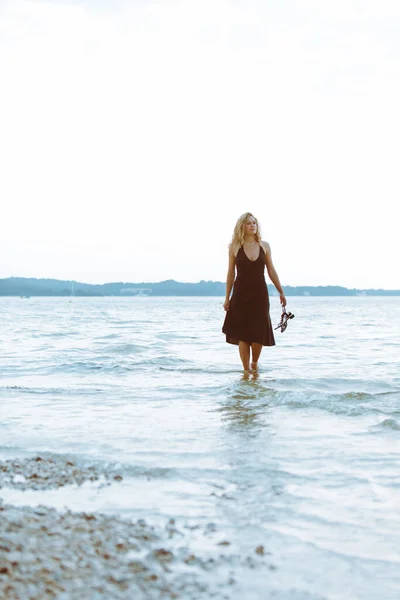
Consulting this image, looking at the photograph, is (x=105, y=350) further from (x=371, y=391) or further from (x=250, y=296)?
(x=371, y=391)

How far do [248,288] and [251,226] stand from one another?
0.77 metres

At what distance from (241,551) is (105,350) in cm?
1041

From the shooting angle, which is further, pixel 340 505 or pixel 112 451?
pixel 112 451

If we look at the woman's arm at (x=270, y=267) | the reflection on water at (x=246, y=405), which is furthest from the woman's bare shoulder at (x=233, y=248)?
the reflection on water at (x=246, y=405)

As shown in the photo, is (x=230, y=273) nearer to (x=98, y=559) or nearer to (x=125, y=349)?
(x=125, y=349)

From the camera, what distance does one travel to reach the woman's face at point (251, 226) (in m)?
7.78

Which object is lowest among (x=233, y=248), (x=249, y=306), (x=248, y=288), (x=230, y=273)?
(x=249, y=306)

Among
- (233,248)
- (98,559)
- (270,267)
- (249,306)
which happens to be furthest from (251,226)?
(98,559)

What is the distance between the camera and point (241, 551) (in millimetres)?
2713

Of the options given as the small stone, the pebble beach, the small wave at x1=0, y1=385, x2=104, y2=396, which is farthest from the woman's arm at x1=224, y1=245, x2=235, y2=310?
the small stone

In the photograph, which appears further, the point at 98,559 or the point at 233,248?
the point at 233,248

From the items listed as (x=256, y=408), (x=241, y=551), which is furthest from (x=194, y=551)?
→ (x=256, y=408)

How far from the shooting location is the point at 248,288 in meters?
8.01

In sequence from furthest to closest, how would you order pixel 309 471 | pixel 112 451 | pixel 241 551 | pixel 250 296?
pixel 250 296 → pixel 112 451 → pixel 309 471 → pixel 241 551
